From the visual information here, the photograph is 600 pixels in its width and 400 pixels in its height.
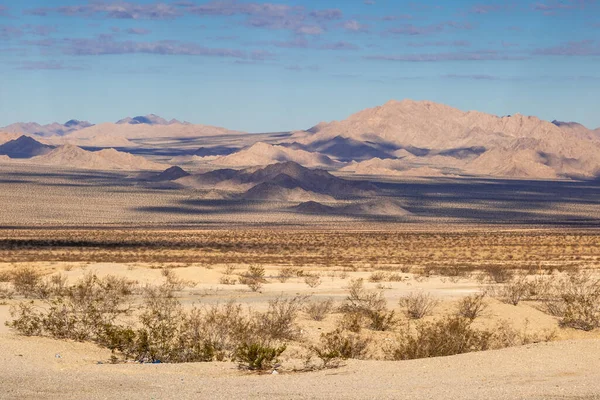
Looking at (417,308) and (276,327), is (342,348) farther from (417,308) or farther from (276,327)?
(417,308)

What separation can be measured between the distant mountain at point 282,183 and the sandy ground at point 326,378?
394 ft

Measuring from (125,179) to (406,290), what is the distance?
154755 mm

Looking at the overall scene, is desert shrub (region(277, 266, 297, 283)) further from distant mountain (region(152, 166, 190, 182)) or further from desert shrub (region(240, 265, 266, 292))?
distant mountain (region(152, 166, 190, 182))

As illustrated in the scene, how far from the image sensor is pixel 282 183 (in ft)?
464

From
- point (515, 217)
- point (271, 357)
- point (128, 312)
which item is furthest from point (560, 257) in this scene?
point (515, 217)

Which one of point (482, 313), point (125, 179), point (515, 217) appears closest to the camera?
point (482, 313)

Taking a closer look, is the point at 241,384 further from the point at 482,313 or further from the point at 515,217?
the point at 515,217

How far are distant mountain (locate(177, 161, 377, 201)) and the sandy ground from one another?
120127mm

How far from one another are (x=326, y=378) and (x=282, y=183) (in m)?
128

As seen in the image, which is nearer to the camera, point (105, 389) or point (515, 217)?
point (105, 389)

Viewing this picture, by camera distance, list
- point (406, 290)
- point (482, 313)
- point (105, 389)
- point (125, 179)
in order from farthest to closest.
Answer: point (125, 179)
point (406, 290)
point (482, 313)
point (105, 389)

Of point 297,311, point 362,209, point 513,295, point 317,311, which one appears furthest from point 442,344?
point 362,209

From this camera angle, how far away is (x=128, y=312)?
2236 centimetres

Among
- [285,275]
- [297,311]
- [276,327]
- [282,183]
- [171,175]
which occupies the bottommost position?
[285,275]
